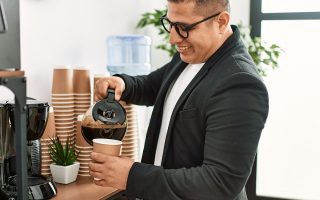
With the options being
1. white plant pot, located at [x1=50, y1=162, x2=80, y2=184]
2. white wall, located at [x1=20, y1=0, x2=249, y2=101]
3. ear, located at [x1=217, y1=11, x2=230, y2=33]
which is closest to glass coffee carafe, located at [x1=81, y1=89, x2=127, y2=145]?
white plant pot, located at [x1=50, y1=162, x2=80, y2=184]

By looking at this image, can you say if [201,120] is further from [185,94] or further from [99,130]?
[99,130]

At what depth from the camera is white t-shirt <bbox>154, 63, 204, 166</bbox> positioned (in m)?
1.50

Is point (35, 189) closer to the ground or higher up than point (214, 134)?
closer to the ground

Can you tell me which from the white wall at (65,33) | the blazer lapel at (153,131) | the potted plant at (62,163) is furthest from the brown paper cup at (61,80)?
the blazer lapel at (153,131)

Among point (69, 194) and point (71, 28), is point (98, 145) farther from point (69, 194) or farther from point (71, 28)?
point (71, 28)

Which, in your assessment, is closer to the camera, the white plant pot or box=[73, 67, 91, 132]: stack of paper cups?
the white plant pot

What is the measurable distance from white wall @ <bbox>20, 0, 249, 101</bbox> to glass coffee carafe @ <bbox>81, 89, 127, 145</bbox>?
0.60 metres

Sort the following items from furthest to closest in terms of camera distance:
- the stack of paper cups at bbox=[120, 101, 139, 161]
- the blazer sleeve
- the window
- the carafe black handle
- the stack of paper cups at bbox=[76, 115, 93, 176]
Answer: the window → the stack of paper cups at bbox=[120, 101, 139, 161] → the stack of paper cups at bbox=[76, 115, 93, 176] → the carafe black handle → the blazer sleeve

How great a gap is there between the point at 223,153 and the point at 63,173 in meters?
0.82

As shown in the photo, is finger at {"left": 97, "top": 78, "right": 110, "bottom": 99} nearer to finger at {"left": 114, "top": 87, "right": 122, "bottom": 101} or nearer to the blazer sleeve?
finger at {"left": 114, "top": 87, "right": 122, "bottom": 101}

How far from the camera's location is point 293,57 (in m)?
3.18

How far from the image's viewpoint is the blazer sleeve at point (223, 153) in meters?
1.18

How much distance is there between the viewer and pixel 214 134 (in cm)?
120

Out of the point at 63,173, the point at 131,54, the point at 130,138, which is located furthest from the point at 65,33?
the point at 131,54
